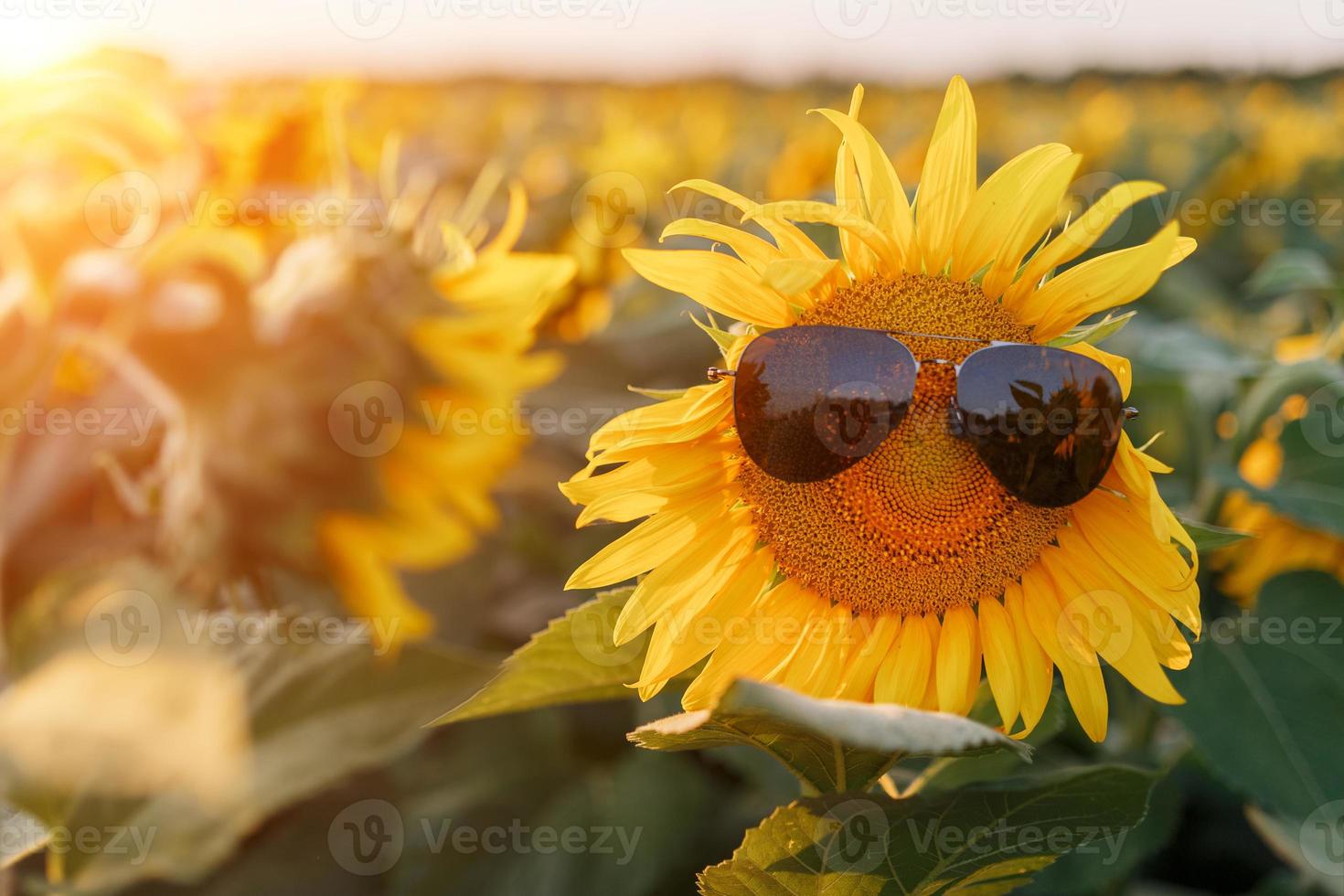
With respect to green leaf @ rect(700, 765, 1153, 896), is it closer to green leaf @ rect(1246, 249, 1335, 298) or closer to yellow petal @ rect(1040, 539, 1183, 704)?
yellow petal @ rect(1040, 539, 1183, 704)

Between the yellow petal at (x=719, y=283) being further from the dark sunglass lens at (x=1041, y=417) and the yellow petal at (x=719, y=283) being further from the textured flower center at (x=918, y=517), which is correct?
the dark sunglass lens at (x=1041, y=417)

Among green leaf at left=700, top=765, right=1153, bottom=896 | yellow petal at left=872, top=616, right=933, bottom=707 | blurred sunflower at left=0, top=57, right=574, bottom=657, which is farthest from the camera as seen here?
blurred sunflower at left=0, top=57, right=574, bottom=657

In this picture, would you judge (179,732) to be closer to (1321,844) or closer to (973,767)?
(973,767)

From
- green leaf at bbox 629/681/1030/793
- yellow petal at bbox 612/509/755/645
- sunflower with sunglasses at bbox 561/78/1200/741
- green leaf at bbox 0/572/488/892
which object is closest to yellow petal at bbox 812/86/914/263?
sunflower with sunglasses at bbox 561/78/1200/741

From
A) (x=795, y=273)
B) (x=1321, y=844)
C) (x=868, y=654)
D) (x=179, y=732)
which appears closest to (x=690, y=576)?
(x=868, y=654)

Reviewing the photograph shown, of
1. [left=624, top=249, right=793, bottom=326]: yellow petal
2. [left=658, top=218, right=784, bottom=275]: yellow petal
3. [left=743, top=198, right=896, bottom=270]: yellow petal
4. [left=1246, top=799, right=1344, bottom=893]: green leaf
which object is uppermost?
[left=743, top=198, right=896, bottom=270]: yellow petal

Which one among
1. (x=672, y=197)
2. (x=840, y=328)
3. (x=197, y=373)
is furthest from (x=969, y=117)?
(x=672, y=197)

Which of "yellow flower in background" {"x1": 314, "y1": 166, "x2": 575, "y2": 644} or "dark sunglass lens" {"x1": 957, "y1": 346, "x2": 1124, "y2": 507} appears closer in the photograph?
"dark sunglass lens" {"x1": 957, "y1": 346, "x2": 1124, "y2": 507}
